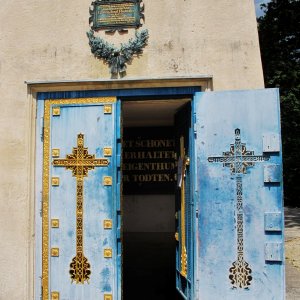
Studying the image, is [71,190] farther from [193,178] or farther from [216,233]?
[216,233]

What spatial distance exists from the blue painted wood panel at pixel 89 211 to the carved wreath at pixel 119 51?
44 cm

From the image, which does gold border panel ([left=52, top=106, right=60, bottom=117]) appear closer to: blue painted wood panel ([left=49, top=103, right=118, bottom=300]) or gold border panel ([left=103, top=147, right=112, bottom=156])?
blue painted wood panel ([left=49, top=103, right=118, bottom=300])

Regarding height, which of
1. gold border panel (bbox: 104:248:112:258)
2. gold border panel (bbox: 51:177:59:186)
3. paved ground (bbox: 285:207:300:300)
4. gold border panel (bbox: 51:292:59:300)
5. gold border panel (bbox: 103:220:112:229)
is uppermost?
gold border panel (bbox: 51:177:59:186)

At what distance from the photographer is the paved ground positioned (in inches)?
198

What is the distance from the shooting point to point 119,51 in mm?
4336

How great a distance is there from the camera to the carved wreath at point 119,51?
169 inches

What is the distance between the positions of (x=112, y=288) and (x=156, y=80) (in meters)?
2.26

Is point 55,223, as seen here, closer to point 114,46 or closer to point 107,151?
point 107,151

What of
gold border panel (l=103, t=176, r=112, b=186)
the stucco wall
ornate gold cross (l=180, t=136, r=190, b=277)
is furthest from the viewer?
ornate gold cross (l=180, t=136, r=190, b=277)

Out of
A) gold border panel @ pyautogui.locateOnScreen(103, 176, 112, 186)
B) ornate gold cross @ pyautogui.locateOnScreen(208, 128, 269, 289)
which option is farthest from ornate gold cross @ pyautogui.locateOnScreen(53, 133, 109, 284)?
ornate gold cross @ pyautogui.locateOnScreen(208, 128, 269, 289)

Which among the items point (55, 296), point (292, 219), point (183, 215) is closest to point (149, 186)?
point (183, 215)

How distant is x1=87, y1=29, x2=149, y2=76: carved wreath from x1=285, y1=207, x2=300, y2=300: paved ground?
3.29 meters

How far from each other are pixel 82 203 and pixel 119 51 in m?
1.69

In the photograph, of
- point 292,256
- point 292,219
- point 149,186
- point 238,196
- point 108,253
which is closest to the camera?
point 238,196
